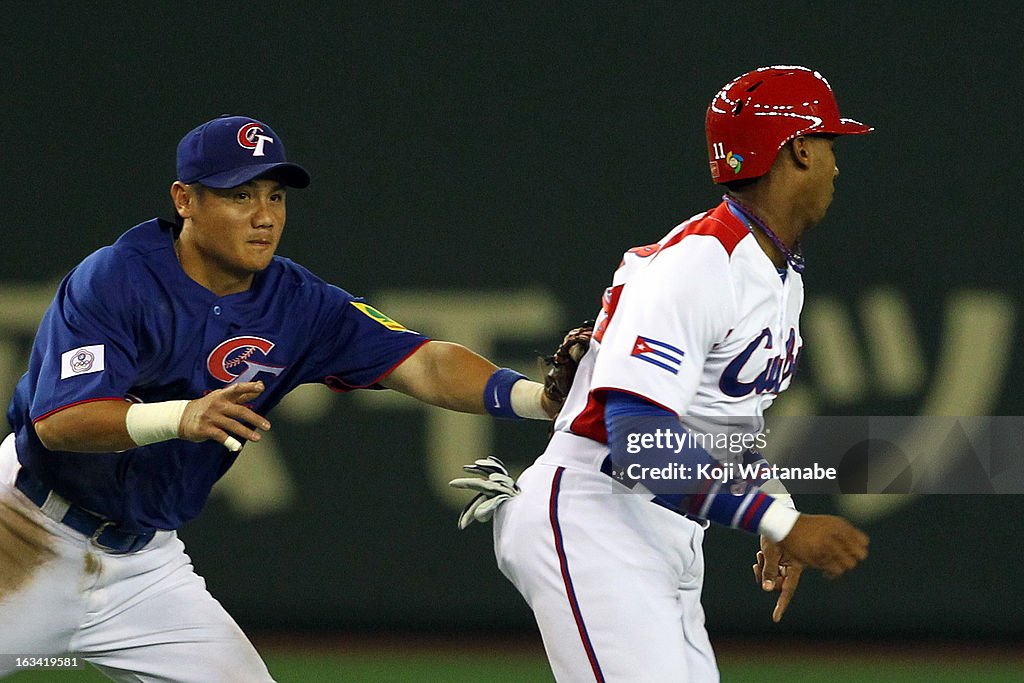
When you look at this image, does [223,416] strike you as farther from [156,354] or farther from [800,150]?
[800,150]

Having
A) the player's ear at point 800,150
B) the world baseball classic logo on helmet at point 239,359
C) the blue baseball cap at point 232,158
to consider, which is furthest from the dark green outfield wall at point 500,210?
the player's ear at point 800,150

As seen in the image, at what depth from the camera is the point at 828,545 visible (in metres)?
3.31

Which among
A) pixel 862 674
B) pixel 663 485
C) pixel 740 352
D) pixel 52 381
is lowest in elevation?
pixel 862 674

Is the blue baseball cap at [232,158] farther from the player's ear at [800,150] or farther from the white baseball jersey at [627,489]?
the player's ear at [800,150]

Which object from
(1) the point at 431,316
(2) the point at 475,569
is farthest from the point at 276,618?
(1) the point at 431,316

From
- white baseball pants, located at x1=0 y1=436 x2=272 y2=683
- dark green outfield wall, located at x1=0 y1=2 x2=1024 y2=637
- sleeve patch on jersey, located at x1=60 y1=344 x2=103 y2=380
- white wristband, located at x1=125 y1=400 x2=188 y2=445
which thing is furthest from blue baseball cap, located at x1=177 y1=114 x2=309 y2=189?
dark green outfield wall, located at x1=0 y1=2 x2=1024 y2=637

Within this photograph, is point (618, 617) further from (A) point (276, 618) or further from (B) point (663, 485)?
(A) point (276, 618)

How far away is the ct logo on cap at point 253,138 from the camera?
4.46 metres

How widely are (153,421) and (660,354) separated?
137 centimetres

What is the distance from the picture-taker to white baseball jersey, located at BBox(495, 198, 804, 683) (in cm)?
352

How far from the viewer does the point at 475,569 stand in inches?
278

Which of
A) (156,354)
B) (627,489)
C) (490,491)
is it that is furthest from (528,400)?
(156,354)

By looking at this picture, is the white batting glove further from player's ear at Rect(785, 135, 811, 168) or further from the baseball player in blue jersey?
player's ear at Rect(785, 135, 811, 168)

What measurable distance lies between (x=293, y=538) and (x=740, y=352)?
383 cm
